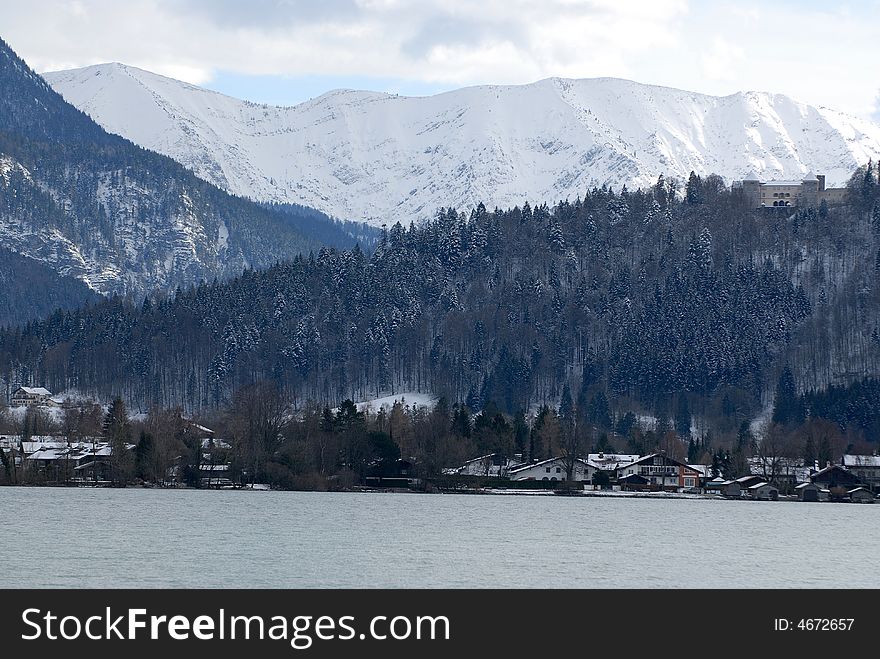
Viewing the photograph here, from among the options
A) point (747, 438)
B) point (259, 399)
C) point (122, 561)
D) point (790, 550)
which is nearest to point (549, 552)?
point (790, 550)

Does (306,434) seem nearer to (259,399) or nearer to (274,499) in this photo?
(259,399)

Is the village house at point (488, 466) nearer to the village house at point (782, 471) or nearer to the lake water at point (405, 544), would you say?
the lake water at point (405, 544)

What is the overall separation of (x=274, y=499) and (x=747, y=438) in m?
79.0

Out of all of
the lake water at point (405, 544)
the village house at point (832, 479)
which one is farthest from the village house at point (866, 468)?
the lake water at point (405, 544)

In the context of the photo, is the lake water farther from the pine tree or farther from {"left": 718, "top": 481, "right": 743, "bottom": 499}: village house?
{"left": 718, "top": 481, "right": 743, "bottom": 499}: village house

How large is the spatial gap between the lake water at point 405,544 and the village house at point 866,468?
27.6 m

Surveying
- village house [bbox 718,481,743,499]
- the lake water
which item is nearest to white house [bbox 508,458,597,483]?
village house [bbox 718,481,743,499]

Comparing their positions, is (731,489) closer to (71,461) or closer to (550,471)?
(550,471)

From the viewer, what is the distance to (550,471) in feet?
518

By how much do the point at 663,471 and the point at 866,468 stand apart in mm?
20089

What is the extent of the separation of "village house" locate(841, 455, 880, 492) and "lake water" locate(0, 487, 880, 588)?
90.4ft

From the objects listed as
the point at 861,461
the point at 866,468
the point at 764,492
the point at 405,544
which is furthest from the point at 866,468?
the point at 405,544
